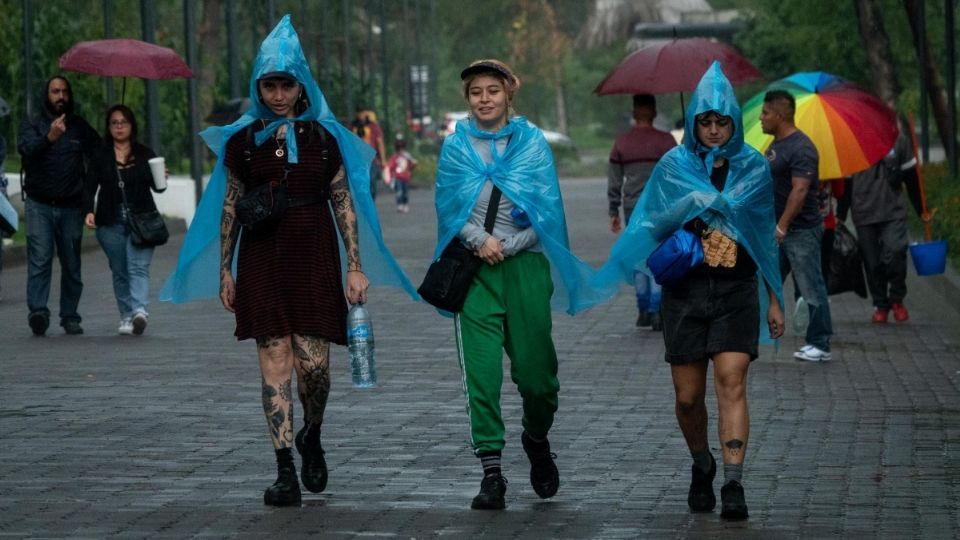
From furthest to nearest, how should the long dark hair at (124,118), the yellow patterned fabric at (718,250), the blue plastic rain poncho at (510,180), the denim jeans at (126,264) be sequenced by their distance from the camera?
the denim jeans at (126,264) → the long dark hair at (124,118) → the blue plastic rain poncho at (510,180) → the yellow patterned fabric at (718,250)

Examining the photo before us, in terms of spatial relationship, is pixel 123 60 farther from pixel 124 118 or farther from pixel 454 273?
pixel 454 273

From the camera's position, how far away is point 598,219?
3319 cm

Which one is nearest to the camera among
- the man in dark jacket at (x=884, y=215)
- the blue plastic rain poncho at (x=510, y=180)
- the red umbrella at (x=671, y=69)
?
the blue plastic rain poncho at (x=510, y=180)

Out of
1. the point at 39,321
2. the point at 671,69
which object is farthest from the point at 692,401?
the point at 671,69

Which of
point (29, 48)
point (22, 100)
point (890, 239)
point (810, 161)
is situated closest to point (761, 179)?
point (810, 161)

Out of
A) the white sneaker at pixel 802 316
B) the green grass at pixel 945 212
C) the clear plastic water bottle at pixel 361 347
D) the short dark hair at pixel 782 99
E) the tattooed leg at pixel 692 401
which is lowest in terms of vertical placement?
the green grass at pixel 945 212

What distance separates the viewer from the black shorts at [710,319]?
25.3 ft

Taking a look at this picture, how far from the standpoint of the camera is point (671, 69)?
16.2 metres

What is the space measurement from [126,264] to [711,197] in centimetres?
814

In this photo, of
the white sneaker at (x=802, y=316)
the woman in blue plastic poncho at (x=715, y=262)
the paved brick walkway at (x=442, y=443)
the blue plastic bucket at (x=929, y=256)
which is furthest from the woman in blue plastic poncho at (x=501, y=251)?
the blue plastic bucket at (x=929, y=256)

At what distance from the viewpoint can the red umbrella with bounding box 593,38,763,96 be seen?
16.1m

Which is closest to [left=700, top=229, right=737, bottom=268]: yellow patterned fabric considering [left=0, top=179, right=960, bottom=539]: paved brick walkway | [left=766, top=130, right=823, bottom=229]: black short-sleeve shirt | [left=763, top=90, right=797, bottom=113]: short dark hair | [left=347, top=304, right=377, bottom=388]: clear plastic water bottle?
[left=0, top=179, right=960, bottom=539]: paved brick walkway

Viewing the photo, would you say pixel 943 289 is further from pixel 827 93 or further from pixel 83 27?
pixel 83 27

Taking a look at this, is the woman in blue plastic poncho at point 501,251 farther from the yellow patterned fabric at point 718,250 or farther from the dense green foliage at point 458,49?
the dense green foliage at point 458,49
